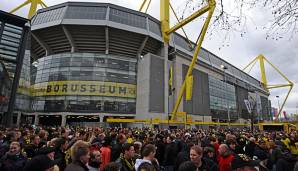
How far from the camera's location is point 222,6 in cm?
380

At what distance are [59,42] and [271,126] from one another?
44290 mm

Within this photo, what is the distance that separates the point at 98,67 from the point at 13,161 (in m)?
41.5

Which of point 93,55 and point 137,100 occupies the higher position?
point 93,55

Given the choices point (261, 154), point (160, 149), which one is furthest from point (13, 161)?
point (261, 154)

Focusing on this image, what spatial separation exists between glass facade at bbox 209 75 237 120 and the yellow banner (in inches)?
1185

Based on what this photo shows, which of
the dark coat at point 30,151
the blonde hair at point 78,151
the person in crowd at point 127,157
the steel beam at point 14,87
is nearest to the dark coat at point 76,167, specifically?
the blonde hair at point 78,151

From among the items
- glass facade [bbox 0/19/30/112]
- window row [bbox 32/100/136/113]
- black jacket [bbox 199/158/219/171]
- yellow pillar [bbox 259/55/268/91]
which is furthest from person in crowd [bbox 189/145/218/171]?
yellow pillar [bbox 259/55/268/91]

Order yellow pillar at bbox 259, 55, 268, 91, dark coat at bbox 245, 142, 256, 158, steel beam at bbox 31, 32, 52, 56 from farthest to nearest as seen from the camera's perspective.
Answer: yellow pillar at bbox 259, 55, 268, 91 → steel beam at bbox 31, 32, 52, 56 → dark coat at bbox 245, 142, 256, 158

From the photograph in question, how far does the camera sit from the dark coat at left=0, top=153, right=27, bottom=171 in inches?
142

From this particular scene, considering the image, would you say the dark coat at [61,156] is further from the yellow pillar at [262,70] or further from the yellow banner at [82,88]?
the yellow pillar at [262,70]

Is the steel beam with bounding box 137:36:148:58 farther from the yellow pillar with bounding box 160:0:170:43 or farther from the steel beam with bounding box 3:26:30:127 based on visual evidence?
the steel beam with bounding box 3:26:30:127

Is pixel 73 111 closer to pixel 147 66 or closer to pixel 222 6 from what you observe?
pixel 147 66

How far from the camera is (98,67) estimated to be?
44.0 metres

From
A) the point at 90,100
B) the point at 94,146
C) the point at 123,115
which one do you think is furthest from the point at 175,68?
the point at 94,146
